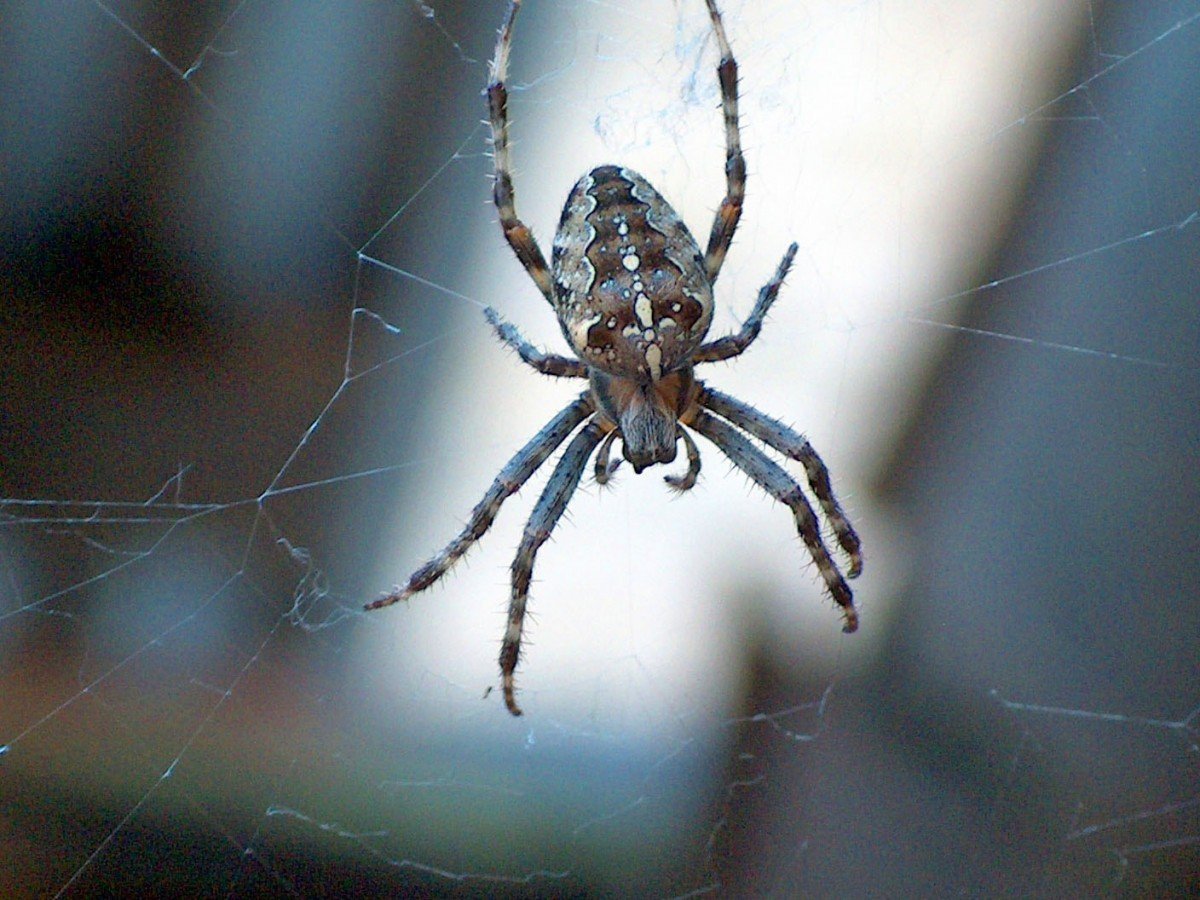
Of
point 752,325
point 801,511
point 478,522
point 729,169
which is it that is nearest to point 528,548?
point 478,522

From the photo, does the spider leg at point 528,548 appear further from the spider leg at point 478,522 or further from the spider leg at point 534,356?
the spider leg at point 534,356

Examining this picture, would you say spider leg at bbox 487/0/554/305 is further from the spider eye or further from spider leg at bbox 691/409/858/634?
spider leg at bbox 691/409/858/634

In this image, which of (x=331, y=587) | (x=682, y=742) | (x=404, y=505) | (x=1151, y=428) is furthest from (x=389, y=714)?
(x=1151, y=428)

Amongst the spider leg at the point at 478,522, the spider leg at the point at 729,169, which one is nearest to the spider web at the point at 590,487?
the spider leg at the point at 729,169

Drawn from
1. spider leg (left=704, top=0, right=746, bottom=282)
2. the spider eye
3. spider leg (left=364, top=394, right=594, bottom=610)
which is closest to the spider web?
spider leg (left=704, top=0, right=746, bottom=282)

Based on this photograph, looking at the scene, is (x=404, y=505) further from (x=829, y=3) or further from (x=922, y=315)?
(x=829, y=3)
